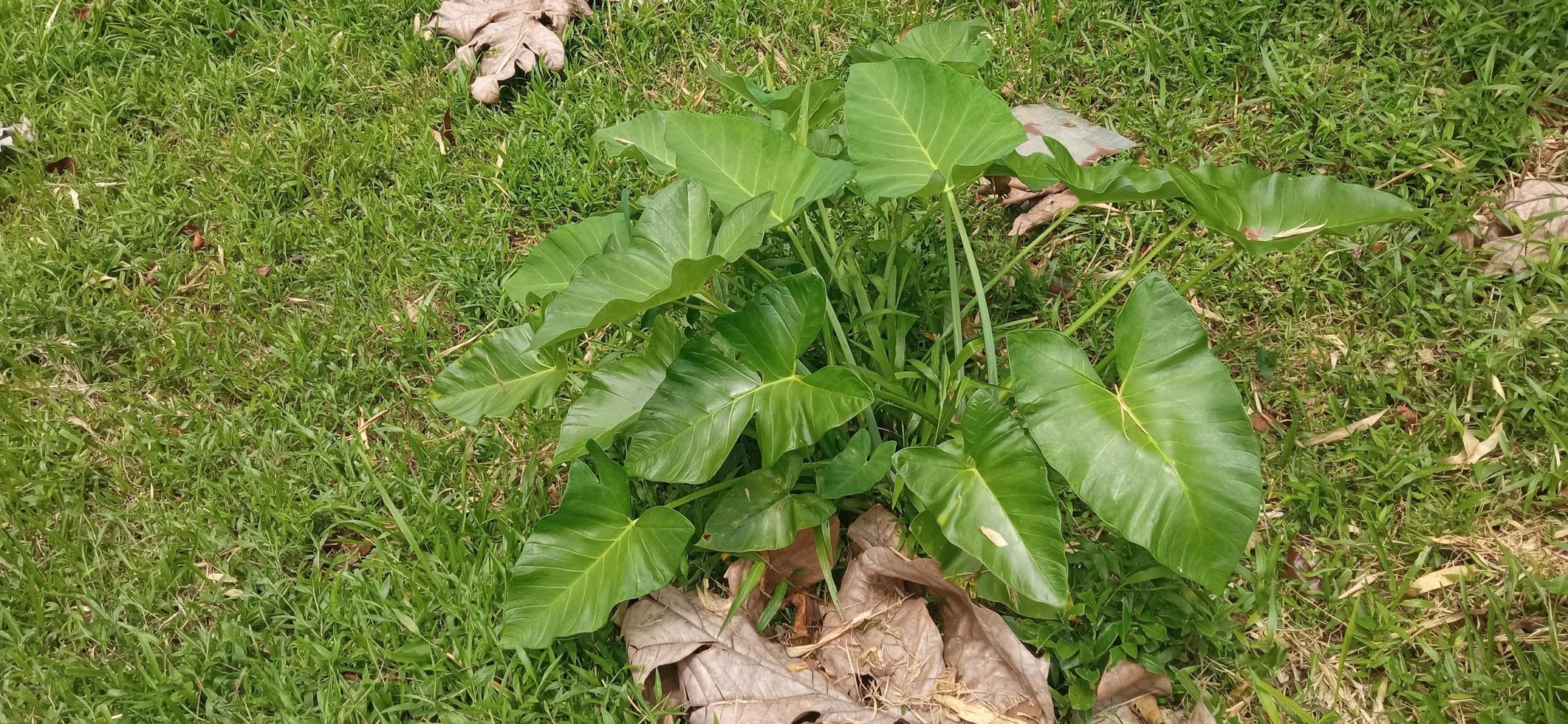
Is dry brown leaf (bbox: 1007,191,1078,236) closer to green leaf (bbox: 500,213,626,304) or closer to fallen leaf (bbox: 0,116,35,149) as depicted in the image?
green leaf (bbox: 500,213,626,304)

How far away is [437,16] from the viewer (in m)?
3.07

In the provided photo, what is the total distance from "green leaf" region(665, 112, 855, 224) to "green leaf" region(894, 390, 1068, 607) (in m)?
0.53

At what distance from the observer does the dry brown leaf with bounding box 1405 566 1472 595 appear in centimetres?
182

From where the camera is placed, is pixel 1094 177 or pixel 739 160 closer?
pixel 1094 177

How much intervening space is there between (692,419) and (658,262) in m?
0.28

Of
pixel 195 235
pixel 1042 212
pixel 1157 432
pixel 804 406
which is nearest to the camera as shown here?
pixel 1157 432

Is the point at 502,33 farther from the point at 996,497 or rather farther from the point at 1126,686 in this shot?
the point at 1126,686

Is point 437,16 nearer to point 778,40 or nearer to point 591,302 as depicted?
point 778,40

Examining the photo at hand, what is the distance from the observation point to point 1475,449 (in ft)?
6.39

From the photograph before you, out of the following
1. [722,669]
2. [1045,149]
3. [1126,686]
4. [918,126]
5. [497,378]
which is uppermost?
[918,126]

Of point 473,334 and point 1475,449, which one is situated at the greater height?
point 1475,449

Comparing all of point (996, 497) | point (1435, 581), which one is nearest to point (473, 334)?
point (996, 497)

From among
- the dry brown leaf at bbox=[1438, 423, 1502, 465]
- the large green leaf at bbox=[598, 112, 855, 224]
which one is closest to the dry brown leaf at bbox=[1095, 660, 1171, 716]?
the dry brown leaf at bbox=[1438, 423, 1502, 465]

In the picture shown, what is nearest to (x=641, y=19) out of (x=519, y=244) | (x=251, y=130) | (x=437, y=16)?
(x=437, y=16)
